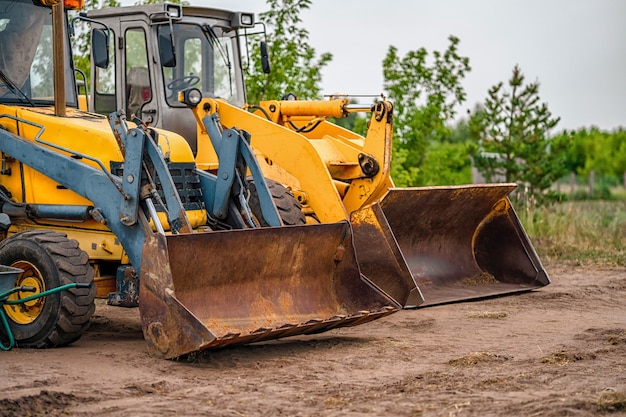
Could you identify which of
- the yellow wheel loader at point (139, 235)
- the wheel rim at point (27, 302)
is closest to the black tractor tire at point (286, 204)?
the yellow wheel loader at point (139, 235)

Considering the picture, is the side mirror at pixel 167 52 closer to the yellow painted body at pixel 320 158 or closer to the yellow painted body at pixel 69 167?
the yellow painted body at pixel 320 158

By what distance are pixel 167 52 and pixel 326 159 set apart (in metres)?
2.09

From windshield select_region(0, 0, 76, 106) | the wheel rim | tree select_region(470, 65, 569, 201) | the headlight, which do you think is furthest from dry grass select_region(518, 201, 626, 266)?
Answer: the wheel rim

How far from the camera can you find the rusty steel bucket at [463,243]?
10.5 meters

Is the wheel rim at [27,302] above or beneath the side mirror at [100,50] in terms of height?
beneath

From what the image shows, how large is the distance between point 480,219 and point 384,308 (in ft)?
11.8

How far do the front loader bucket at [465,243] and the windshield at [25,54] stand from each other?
11.8 feet

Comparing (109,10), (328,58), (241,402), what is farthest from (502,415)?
(328,58)

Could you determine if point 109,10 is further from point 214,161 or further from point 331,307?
point 331,307

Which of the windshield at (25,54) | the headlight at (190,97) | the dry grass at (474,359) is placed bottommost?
the dry grass at (474,359)

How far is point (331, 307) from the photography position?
7961 millimetres

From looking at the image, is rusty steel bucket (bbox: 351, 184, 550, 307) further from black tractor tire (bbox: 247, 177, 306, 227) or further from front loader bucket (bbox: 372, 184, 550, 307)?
black tractor tire (bbox: 247, 177, 306, 227)

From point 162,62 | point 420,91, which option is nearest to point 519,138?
point 420,91

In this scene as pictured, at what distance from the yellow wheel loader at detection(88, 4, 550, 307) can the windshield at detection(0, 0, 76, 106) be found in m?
1.76
